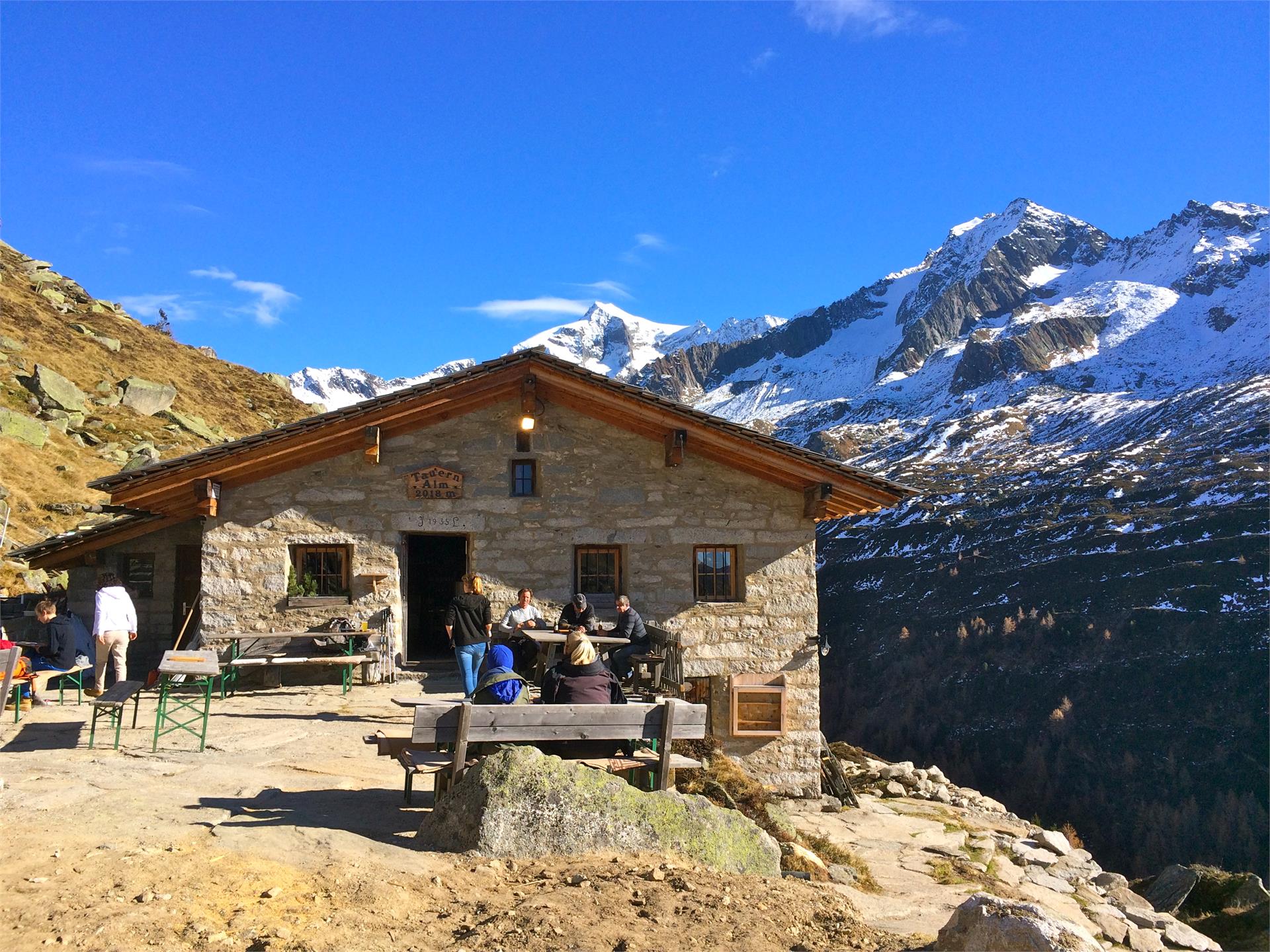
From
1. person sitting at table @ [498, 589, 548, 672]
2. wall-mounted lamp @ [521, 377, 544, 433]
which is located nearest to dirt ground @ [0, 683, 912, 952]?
person sitting at table @ [498, 589, 548, 672]

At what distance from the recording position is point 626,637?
1120 centimetres

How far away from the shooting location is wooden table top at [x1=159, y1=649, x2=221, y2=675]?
29.5 ft

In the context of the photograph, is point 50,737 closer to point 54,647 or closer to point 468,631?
point 54,647

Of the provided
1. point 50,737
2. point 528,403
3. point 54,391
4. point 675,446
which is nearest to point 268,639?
point 50,737

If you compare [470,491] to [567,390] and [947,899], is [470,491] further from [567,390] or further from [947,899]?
[947,899]

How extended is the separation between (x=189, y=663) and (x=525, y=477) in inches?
223

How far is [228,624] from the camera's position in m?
12.9

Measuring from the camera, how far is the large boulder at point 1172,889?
1516cm

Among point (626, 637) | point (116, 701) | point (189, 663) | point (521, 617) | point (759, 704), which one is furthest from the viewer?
point (759, 704)

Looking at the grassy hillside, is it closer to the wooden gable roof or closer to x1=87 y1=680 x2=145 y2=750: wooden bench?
the wooden gable roof

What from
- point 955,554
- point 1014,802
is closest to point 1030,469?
point 955,554

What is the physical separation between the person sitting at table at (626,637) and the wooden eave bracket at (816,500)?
367 centimetres

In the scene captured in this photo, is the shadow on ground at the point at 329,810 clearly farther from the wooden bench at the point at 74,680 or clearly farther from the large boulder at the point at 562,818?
the wooden bench at the point at 74,680

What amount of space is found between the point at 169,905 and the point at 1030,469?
9115cm
